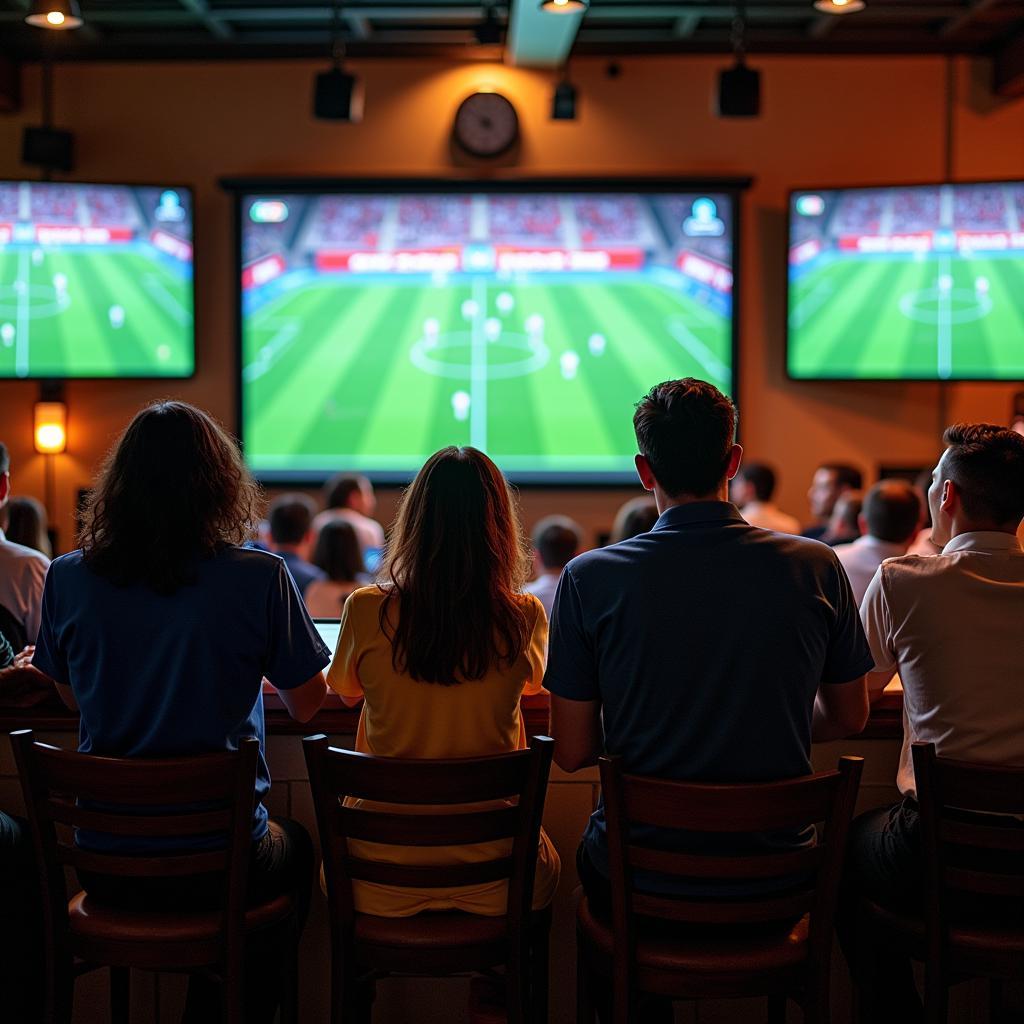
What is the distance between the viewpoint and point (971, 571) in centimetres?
209

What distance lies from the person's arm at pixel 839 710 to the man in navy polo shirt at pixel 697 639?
47 mm

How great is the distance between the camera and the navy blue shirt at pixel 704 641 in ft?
6.04

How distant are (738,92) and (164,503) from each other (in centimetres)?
459

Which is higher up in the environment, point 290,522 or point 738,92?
point 738,92

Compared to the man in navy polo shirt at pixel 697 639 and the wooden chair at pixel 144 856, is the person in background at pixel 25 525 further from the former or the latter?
the man in navy polo shirt at pixel 697 639

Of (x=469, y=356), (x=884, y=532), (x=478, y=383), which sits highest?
(x=469, y=356)

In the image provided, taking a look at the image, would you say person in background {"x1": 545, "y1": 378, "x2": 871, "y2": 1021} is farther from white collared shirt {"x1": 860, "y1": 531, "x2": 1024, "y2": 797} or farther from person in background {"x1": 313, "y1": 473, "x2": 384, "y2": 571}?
person in background {"x1": 313, "y1": 473, "x2": 384, "y2": 571}

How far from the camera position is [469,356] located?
6.64m

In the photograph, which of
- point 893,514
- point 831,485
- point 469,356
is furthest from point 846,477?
point 469,356

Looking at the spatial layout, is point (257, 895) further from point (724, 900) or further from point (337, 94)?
point (337, 94)

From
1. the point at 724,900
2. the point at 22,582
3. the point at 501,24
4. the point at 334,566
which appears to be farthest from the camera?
the point at 501,24

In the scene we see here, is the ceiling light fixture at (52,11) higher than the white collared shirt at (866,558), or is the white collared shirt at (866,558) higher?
the ceiling light fixture at (52,11)

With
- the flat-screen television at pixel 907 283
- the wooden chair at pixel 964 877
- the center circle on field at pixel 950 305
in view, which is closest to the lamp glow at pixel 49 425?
the flat-screen television at pixel 907 283

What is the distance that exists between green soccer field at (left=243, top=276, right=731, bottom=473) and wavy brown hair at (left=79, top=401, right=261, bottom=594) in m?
4.55
